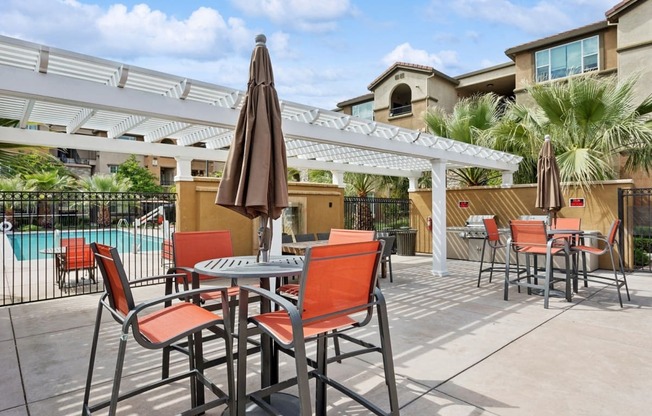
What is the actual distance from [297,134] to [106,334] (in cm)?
349

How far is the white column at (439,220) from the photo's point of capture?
26.5ft

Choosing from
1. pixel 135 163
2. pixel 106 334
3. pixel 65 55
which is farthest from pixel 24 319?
pixel 135 163

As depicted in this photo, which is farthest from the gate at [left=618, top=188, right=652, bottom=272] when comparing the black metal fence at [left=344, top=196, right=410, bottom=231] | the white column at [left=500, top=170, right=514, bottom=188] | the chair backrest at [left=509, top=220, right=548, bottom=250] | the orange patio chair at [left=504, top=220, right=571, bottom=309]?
the black metal fence at [left=344, top=196, right=410, bottom=231]

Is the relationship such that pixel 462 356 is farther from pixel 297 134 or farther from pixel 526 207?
pixel 526 207

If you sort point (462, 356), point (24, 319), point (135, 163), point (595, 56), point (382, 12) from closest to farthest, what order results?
point (462, 356)
point (24, 319)
point (382, 12)
point (595, 56)
point (135, 163)

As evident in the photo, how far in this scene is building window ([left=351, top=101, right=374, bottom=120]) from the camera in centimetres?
2256

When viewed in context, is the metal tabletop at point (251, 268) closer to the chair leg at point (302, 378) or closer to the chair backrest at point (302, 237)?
the chair leg at point (302, 378)

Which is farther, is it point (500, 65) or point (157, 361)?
point (500, 65)

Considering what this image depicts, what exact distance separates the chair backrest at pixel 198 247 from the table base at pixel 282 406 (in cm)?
120

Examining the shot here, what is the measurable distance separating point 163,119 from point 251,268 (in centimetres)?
295

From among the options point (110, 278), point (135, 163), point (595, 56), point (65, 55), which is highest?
point (595, 56)

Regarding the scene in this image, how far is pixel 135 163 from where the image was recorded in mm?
30188

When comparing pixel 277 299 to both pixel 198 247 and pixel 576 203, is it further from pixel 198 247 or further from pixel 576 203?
pixel 576 203

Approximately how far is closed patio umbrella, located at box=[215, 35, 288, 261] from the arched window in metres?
18.4
